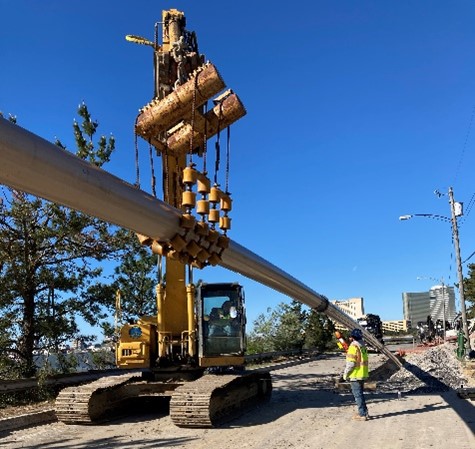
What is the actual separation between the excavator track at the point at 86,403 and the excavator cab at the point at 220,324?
6.41 ft

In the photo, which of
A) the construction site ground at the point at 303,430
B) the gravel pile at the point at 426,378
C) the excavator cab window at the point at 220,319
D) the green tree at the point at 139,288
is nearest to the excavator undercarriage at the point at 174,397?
the construction site ground at the point at 303,430

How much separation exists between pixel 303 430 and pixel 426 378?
9304 millimetres

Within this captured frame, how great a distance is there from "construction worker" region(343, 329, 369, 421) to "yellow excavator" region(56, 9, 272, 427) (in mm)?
2154

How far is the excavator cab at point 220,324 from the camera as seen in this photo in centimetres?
1098

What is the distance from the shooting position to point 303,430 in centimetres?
911

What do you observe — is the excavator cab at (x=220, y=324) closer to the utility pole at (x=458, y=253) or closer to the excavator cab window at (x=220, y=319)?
the excavator cab window at (x=220, y=319)

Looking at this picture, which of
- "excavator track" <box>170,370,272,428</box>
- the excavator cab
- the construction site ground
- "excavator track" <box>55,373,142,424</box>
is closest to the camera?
the construction site ground

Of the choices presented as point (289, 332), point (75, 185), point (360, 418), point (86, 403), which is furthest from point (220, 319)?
point (289, 332)

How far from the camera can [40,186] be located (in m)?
4.17

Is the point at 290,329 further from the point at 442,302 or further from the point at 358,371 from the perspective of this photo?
the point at 358,371

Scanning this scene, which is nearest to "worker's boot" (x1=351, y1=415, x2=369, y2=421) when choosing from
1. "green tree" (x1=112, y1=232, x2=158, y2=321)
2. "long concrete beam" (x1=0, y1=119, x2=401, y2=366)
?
"long concrete beam" (x1=0, y1=119, x2=401, y2=366)

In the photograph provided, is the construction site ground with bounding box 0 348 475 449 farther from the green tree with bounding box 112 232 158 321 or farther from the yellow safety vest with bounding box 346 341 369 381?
the green tree with bounding box 112 232 158 321

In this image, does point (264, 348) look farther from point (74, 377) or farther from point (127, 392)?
point (127, 392)

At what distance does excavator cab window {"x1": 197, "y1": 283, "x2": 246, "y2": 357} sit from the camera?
11.0 meters
